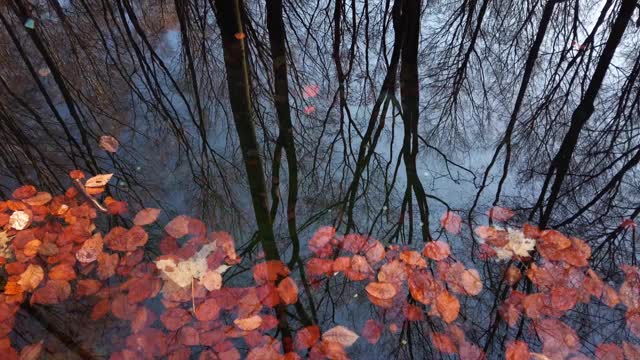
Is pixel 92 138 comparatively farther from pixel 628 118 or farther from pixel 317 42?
pixel 628 118

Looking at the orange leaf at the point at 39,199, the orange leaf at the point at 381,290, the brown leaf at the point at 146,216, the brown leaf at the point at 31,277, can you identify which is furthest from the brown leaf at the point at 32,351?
the orange leaf at the point at 381,290

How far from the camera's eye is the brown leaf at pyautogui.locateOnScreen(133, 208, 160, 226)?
1.63 meters

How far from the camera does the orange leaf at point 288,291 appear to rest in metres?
1.42

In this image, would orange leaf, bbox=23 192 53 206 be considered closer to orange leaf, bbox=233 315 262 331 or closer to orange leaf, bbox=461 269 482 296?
orange leaf, bbox=233 315 262 331

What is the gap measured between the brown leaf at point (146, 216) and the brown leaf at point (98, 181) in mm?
259

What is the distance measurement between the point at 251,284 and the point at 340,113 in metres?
1.11

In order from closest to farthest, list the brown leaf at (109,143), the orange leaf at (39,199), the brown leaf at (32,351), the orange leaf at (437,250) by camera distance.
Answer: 1. the brown leaf at (32,351)
2. the orange leaf at (437,250)
3. the orange leaf at (39,199)
4. the brown leaf at (109,143)

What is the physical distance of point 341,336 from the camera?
134cm

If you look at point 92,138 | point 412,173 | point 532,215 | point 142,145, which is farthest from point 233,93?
point 532,215

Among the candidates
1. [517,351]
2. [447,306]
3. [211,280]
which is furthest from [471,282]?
[211,280]

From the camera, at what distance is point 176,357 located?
127 centimetres

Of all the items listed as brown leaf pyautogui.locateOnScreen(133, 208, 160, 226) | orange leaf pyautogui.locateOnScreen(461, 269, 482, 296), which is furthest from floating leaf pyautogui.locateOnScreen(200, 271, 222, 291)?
orange leaf pyautogui.locateOnScreen(461, 269, 482, 296)

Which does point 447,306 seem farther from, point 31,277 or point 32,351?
point 31,277

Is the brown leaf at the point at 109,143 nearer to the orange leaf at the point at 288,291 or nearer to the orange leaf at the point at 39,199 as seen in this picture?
the orange leaf at the point at 39,199
